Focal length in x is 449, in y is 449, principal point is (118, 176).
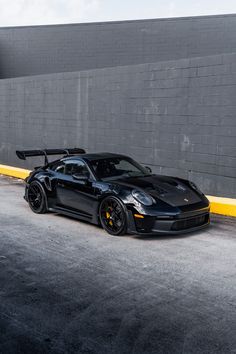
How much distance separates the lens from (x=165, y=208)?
21.4ft

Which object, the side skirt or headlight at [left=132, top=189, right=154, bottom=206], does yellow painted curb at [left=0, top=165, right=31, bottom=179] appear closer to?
the side skirt

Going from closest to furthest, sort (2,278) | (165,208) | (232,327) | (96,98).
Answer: (232,327) → (2,278) → (165,208) → (96,98)

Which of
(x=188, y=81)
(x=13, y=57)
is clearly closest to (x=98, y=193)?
(x=188, y=81)

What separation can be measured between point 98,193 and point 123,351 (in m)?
3.78

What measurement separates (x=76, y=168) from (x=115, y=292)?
3487 mm

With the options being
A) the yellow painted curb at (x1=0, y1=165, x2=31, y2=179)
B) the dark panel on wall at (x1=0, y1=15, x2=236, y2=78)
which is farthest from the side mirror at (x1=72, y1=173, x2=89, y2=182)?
the dark panel on wall at (x1=0, y1=15, x2=236, y2=78)

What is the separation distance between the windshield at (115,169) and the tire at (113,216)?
55 centimetres

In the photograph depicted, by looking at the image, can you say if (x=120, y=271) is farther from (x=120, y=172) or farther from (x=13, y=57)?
(x=13, y=57)

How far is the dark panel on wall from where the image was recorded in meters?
17.2

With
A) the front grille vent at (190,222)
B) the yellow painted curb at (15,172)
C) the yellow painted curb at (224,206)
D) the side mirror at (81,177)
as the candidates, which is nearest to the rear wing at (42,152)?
the side mirror at (81,177)

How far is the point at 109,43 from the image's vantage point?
62.7 ft

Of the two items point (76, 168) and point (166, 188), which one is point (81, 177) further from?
point (166, 188)

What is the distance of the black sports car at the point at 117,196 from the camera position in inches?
257

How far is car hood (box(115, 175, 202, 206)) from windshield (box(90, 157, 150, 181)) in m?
0.26
